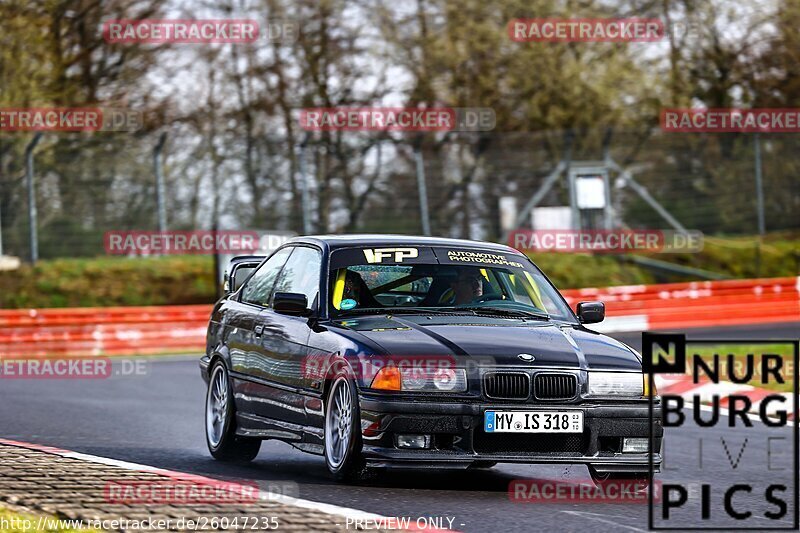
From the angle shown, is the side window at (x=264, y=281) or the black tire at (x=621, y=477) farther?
the side window at (x=264, y=281)

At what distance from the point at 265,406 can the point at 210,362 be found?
1.44m

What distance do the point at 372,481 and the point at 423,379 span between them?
31.7 inches

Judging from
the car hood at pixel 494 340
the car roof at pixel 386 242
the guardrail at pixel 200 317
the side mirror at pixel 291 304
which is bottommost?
the guardrail at pixel 200 317

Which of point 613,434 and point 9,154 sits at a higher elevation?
point 9,154

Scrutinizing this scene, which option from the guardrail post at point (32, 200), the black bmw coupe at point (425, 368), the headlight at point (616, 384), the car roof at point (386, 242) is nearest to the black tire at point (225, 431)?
the black bmw coupe at point (425, 368)

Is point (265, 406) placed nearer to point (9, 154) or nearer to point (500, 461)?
point (500, 461)

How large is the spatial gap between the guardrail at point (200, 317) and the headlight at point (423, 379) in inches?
655

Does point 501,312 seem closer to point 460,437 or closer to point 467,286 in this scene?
point 467,286

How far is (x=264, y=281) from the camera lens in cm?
1109

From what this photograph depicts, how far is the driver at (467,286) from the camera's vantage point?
9.98 m

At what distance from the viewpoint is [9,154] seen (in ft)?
90.6

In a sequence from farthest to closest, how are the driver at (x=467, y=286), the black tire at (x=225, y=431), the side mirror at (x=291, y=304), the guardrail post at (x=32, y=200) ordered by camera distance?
the guardrail post at (x=32, y=200)
the black tire at (x=225, y=431)
the driver at (x=467, y=286)
the side mirror at (x=291, y=304)

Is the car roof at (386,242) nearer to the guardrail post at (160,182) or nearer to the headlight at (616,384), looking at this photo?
the headlight at (616,384)

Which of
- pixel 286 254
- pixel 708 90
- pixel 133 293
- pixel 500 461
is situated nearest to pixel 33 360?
pixel 133 293
